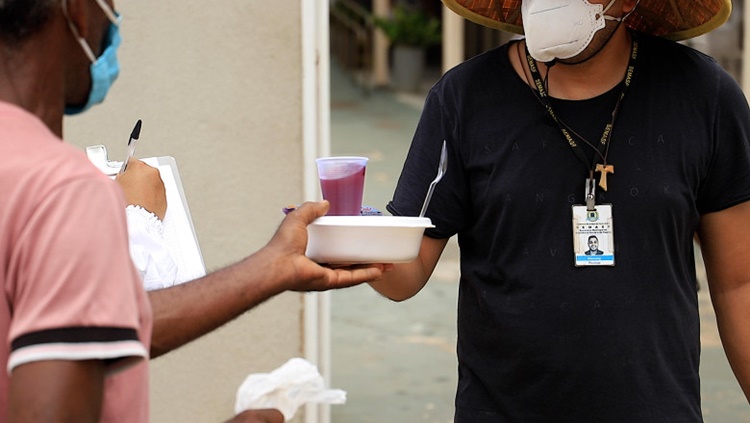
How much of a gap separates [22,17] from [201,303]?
0.59 meters

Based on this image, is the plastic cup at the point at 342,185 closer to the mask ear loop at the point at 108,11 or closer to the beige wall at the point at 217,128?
the mask ear loop at the point at 108,11

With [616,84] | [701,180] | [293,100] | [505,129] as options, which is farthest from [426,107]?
[293,100]

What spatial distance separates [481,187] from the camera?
2.84m

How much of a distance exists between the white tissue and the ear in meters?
0.77

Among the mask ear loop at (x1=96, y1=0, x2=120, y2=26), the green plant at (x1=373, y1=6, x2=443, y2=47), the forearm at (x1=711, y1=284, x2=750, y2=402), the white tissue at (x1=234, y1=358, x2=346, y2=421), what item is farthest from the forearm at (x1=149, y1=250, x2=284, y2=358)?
the green plant at (x1=373, y1=6, x2=443, y2=47)

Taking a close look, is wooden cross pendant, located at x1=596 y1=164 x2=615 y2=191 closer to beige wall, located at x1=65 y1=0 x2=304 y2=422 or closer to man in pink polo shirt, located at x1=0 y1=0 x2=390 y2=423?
man in pink polo shirt, located at x1=0 y1=0 x2=390 y2=423

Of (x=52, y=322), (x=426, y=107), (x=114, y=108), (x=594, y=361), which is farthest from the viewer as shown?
(x=114, y=108)

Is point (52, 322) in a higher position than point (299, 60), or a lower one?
lower

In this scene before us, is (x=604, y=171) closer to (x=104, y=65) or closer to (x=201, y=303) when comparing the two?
(x=201, y=303)

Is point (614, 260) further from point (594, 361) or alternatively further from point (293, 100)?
point (293, 100)

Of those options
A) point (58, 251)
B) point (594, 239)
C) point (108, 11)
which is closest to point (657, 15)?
point (594, 239)

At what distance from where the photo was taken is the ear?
1.62 meters

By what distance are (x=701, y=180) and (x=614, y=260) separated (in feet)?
0.93

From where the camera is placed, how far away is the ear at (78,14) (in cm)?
162
